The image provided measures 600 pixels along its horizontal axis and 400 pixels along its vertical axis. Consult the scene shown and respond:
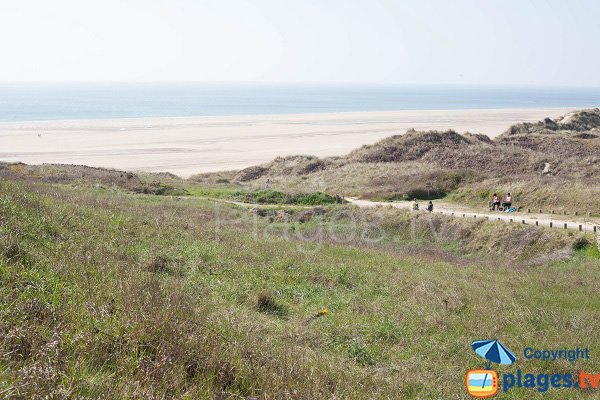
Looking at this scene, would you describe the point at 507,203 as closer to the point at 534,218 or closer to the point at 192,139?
the point at 534,218

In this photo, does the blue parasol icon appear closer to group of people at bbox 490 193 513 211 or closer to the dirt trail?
the dirt trail

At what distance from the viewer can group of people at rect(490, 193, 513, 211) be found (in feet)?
106

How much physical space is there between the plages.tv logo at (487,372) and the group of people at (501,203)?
24.5 m

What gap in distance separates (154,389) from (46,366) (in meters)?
0.92

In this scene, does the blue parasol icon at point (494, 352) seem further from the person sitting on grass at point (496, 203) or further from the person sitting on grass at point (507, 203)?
the person sitting on grass at point (496, 203)

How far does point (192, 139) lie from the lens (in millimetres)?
87312

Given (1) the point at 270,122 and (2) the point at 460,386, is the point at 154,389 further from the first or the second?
(1) the point at 270,122

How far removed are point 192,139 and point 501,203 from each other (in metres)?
61.5

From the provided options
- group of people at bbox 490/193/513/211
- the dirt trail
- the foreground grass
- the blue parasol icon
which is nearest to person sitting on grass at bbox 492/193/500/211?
group of people at bbox 490/193/513/211

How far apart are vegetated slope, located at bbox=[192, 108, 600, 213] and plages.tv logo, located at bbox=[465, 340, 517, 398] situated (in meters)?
23.5

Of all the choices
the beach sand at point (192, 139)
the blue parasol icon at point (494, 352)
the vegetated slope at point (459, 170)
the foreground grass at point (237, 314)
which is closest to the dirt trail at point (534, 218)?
the vegetated slope at point (459, 170)

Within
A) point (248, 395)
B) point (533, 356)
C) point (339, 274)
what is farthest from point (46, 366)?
point (339, 274)

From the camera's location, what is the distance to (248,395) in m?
5.63

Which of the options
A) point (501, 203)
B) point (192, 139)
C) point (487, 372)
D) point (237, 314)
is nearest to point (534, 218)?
point (501, 203)
